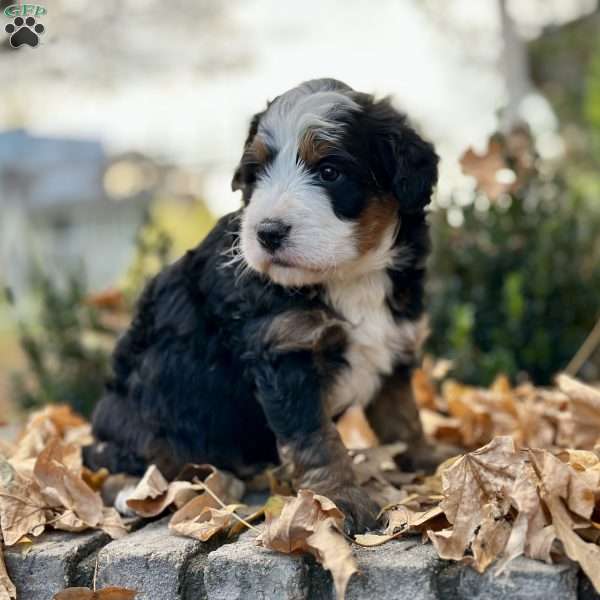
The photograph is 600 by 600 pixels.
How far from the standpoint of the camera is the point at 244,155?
321 centimetres

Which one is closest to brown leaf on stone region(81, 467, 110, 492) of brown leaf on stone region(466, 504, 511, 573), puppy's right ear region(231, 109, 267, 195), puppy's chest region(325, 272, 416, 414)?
puppy's chest region(325, 272, 416, 414)

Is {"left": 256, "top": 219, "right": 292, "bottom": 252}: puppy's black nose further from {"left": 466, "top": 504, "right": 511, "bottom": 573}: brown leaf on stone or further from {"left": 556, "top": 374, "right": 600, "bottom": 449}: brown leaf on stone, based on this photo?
{"left": 556, "top": 374, "right": 600, "bottom": 449}: brown leaf on stone

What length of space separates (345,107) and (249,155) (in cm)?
41

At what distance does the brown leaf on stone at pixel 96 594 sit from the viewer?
263 centimetres

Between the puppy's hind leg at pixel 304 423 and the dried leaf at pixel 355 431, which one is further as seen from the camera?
the dried leaf at pixel 355 431

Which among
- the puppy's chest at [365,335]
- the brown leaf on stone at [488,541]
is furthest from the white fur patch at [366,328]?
the brown leaf on stone at [488,541]

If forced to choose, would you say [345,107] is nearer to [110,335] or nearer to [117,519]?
[117,519]

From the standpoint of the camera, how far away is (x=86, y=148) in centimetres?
2469

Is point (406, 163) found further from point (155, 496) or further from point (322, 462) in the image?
point (155, 496)

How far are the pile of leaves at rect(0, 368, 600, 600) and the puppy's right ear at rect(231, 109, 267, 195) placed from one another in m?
1.18

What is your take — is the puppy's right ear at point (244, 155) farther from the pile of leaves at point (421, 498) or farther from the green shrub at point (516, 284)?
the green shrub at point (516, 284)

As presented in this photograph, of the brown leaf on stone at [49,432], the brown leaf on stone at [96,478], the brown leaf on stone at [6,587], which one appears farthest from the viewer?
the brown leaf on stone at [49,432]

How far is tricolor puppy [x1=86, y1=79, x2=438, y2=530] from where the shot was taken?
2959 millimetres

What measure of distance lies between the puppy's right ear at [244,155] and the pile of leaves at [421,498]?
46.6 inches
